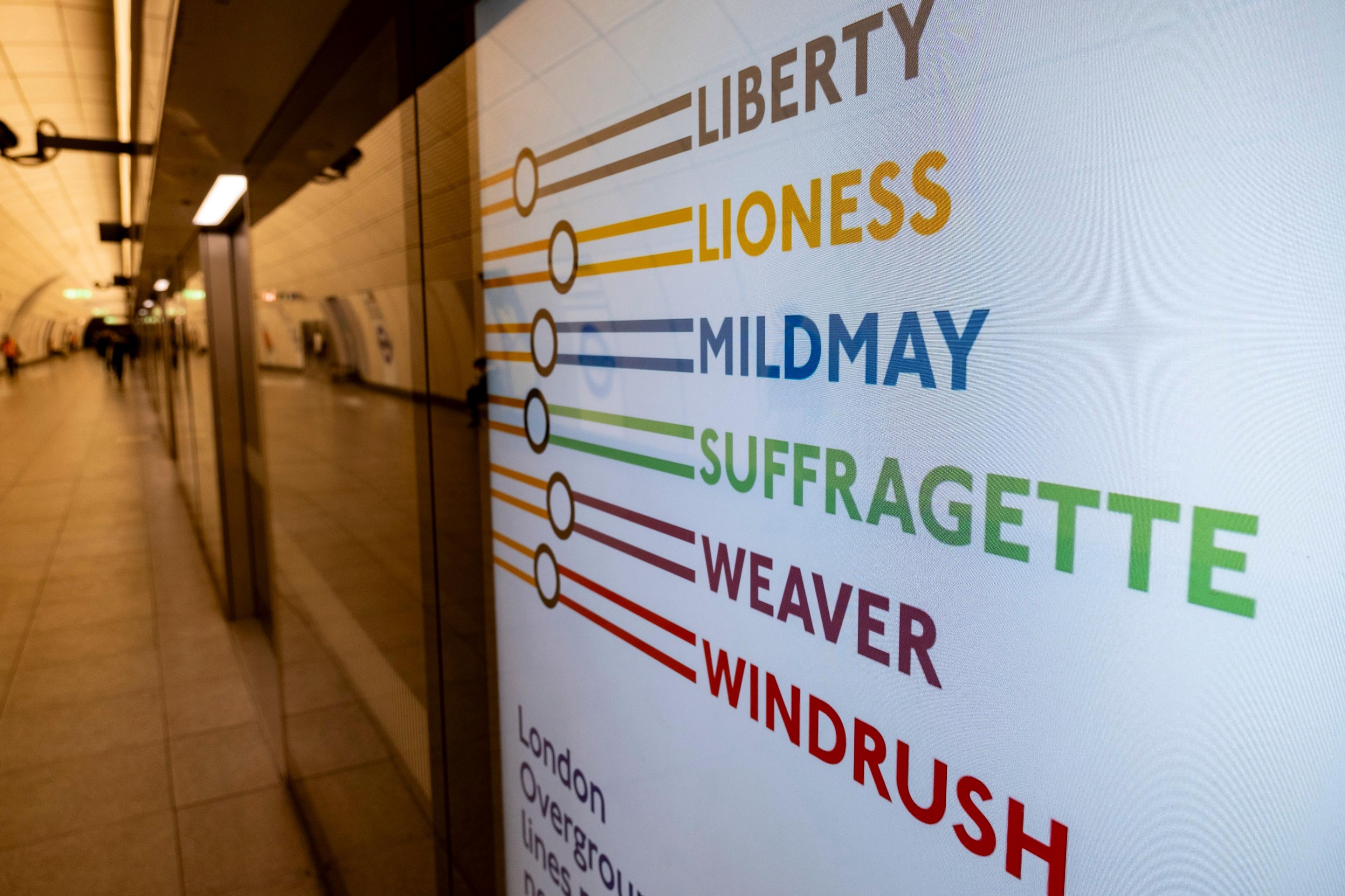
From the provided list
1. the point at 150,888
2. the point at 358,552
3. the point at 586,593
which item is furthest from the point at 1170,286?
the point at 150,888

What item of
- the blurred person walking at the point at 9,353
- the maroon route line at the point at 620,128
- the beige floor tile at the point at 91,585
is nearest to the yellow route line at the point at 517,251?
the maroon route line at the point at 620,128

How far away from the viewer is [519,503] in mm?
1333

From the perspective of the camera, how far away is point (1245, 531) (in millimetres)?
469

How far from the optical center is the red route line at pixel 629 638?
96cm

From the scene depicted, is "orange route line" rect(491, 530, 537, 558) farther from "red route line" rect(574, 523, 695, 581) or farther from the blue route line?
the blue route line

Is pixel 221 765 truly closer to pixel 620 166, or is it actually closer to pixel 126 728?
pixel 126 728

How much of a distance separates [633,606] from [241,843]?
2803 millimetres

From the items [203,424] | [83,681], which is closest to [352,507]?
[83,681]

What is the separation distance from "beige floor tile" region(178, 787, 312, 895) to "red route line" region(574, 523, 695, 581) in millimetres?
2492

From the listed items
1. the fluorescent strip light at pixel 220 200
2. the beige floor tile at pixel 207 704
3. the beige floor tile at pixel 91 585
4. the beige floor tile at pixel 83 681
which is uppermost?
the fluorescent strip light at pixel 220 200

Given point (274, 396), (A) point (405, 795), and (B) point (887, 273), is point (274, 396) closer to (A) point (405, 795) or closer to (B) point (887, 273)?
(A) point (405, 795)

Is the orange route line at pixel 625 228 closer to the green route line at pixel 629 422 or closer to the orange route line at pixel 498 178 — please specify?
the orange route line at pixel 498 178

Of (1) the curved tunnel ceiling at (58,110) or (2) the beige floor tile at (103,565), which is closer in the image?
(2) the beige floor tile at (103,565)

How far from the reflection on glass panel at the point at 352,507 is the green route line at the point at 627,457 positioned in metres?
0.66
